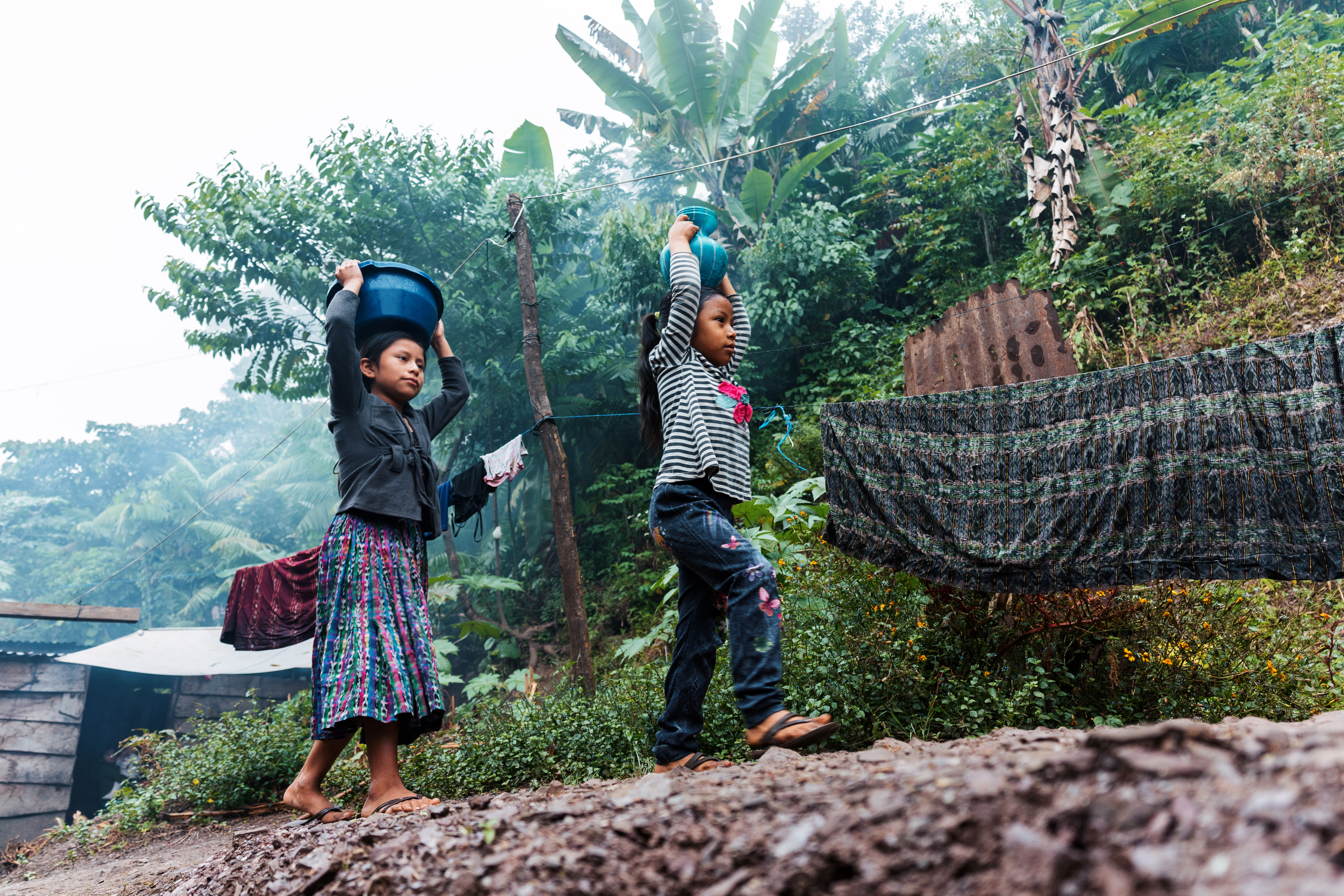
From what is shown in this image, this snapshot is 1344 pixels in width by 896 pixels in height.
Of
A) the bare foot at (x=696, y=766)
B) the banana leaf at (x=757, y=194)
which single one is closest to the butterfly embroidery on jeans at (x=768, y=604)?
the bare foot at (x=696, y=766)

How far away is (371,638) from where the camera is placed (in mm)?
2512

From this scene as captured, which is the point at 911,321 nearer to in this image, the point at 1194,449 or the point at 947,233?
the point at 947,233

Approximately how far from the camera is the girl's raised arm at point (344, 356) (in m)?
2.60

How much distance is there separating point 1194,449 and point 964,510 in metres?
0.94

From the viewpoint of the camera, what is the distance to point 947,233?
35.6 feet

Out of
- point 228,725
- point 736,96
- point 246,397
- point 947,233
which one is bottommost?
point 228,725

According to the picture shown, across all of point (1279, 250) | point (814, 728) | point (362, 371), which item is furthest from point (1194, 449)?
point (1279, 250)

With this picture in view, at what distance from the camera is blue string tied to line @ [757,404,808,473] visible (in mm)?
3791

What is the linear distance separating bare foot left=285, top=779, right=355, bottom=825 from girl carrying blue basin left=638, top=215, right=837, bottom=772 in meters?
1.16

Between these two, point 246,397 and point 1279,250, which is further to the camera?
point 246,397

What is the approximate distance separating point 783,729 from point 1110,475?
1.99m

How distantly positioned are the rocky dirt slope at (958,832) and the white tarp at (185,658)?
9893mm

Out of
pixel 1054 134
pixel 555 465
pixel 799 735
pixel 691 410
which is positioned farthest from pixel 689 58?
pixel 799 735

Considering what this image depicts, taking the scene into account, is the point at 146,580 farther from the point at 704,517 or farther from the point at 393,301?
the point at 704,517
